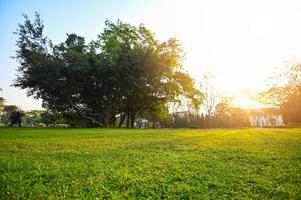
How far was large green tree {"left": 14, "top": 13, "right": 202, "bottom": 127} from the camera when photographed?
30.8 metres

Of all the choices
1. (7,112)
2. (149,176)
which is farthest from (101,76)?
(7,112)

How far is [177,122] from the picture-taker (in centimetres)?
5444

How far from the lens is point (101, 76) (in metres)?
33.5

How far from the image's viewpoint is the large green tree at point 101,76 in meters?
30.8

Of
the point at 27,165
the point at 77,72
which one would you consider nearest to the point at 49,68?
the point at 77,72

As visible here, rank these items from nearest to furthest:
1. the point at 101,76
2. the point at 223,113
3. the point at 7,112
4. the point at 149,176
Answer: the point at 149,176 → the point at 101,76 → the point at 223,113 → the point at 7,112

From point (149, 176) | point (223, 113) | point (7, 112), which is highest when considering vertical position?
point (7, 112)

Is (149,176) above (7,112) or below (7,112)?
below

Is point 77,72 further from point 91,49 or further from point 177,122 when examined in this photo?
point 177,122

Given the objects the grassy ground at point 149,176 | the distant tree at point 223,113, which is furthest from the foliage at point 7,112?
the grassy ground at point 149,176

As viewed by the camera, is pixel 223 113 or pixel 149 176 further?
pixel 223 113

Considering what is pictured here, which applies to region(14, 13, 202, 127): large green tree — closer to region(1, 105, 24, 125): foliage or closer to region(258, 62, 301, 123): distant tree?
region(258, 62, 301, 123): distant tree

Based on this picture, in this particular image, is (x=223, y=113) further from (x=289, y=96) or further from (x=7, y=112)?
(x=7, y=112)

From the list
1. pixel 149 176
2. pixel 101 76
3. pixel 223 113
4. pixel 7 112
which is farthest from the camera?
pixel 7 112
